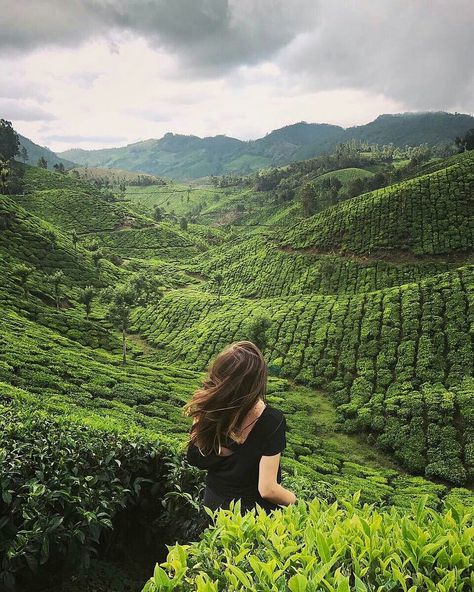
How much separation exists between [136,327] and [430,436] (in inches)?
1547

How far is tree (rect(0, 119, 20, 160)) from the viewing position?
12619 centimetres

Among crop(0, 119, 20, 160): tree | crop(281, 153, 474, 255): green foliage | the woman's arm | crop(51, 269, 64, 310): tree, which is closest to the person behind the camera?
the woman's arm

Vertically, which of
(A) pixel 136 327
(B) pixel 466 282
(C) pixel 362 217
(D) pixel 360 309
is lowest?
(A) pixel 136 327

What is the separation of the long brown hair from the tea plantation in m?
0.94

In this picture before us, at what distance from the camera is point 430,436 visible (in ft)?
91.4

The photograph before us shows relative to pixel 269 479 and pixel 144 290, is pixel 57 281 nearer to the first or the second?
pixel 144 290

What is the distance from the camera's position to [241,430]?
4660 millimetres

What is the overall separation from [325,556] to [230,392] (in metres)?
1.79

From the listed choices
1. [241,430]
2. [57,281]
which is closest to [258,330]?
[57,281]

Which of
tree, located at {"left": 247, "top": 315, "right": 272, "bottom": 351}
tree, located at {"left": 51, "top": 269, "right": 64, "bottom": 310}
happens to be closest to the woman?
tree, located at {"left": 247, "top": 315, "right": 272, "bottom": 351}

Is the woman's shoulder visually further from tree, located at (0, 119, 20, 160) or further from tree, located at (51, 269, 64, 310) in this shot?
tree, located at (0, 119, 20, 160)

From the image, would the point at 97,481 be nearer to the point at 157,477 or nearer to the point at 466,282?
the point at 157,477

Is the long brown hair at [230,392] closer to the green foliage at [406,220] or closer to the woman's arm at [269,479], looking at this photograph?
the woman's arm at [269,479]

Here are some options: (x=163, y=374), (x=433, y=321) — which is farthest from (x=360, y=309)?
(x=163, y=374)
